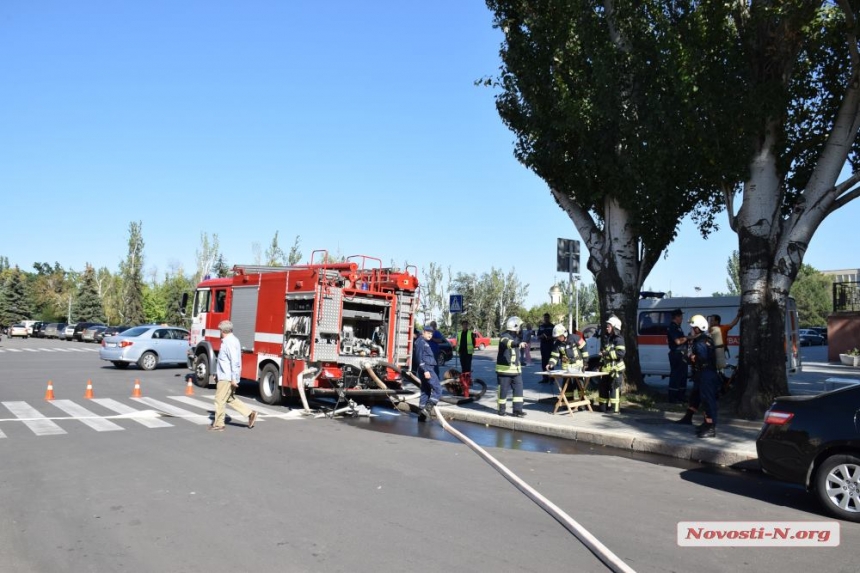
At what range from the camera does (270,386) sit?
14.1 meters

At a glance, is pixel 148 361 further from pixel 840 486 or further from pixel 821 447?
pixel 840 486

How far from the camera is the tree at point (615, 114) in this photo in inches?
486

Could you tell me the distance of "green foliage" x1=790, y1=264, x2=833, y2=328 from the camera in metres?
95.3

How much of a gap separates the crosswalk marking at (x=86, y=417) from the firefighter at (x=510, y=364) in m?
6.46

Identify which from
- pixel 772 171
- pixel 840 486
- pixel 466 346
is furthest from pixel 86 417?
pixel 772 171

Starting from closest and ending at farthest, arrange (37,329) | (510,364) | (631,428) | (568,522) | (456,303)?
(568,522) < (631,428) < (510,364) < (456,303) < (37,329)

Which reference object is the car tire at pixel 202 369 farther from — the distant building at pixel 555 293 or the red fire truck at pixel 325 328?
the distant building at pixel 555 293

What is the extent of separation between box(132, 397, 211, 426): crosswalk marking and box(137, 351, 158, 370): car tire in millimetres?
9467

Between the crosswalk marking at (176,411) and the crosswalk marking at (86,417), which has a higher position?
the crosswalk marking at (176,411)

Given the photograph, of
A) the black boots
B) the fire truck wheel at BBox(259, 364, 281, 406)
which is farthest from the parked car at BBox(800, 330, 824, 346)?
the fire truck wheel at BBox(259, 364, 281, 406)

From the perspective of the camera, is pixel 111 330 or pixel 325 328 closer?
pixel 325 328

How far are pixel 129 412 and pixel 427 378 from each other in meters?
5.59

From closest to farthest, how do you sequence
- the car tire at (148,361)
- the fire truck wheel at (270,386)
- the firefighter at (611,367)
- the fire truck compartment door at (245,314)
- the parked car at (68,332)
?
the firefighter at (611,367) → the fire truck wheel at (270,386) → the fire truck compartment door at (245,314) → the car tire at (148,361) → the parked car at (68,332)

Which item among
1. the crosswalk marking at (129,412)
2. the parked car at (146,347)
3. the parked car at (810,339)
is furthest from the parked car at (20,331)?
the parked car at (810,339)
